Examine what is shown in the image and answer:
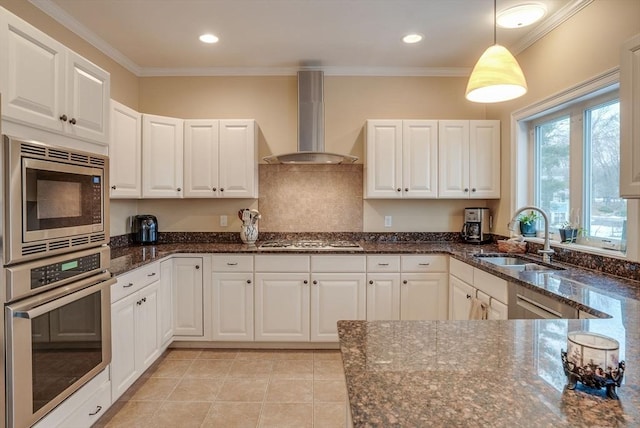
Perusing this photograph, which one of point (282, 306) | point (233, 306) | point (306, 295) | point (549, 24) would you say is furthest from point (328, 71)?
point (233, 306)

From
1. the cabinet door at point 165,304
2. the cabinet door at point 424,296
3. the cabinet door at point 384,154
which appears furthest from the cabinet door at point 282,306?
the cabinet door at point 384,154

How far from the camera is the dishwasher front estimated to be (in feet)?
5.35

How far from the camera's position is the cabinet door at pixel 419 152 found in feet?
11.1

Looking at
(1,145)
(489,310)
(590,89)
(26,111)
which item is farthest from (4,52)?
(590,89)

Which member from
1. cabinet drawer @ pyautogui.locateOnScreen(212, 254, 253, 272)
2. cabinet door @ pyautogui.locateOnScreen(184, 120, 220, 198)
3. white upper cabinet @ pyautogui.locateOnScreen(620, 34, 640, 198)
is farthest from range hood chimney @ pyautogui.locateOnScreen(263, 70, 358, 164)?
white upper cabinet @ pyautogui.locateOnScreen(620, 34, 640, 198)

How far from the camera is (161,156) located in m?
3.25

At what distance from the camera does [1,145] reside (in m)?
1.36

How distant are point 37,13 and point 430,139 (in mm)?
3212

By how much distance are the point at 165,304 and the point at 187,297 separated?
0.22 meters

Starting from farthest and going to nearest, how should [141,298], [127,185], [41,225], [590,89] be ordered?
[127,185]
[141,298]
[590,89]
[41,225]

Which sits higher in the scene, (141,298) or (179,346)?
(141,298)

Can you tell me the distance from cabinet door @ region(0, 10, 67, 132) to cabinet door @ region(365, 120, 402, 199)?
2.41 meters

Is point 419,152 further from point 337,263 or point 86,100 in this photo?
point 86,100

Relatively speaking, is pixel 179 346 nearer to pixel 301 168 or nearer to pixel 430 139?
pixel 301 168
